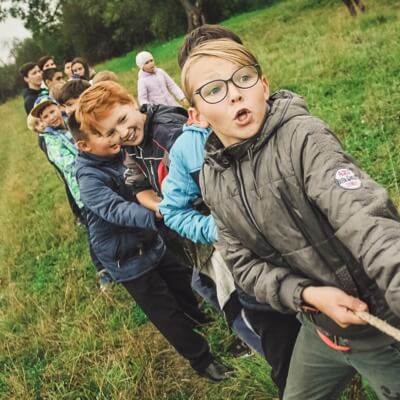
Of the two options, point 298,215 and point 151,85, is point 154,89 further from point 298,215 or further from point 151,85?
point 298,215

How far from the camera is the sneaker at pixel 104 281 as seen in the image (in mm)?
4463

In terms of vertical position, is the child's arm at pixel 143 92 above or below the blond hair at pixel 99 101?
below

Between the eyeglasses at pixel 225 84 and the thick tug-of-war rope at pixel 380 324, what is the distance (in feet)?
2.43

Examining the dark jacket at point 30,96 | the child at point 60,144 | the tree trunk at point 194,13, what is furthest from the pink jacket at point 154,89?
the tree trunk at point 194,13

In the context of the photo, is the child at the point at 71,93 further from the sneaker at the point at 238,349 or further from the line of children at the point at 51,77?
the line of children at the point at 51,77

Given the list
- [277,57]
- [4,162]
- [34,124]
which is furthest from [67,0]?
[34,124]

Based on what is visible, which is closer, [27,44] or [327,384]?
[327,384]

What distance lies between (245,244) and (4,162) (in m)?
14.4

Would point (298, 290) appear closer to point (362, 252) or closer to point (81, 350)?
point (362, 252)

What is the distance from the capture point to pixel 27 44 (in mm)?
48438

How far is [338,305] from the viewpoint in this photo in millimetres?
1346

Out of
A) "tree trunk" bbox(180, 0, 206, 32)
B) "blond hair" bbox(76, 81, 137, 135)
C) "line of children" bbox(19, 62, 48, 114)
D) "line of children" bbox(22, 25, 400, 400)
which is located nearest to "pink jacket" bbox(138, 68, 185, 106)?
"line of children" bbox(19, 62, 48, 114)

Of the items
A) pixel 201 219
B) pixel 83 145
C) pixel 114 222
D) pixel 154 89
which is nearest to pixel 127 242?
pixel 114 222

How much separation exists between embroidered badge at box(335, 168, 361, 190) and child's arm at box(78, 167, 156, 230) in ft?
5.67
